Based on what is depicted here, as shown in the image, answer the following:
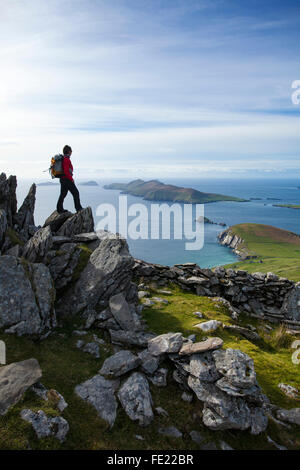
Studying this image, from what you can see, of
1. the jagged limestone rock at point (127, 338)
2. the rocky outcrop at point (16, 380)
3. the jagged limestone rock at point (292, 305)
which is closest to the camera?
the rocky outcrop at point (16, 380)

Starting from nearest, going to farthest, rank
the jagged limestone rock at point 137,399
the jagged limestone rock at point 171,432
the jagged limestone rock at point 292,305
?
the jagged limestone rock at point 171,432 < the jagged limestone rock at point 137,399 < the jagged limestone rock at point 292,305

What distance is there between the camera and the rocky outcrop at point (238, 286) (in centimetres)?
1916

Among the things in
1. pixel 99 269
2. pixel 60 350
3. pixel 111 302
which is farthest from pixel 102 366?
pixel 99 269

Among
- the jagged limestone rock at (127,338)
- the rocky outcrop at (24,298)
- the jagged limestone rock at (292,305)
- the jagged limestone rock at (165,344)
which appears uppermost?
the rocky outcrop at (24,298)

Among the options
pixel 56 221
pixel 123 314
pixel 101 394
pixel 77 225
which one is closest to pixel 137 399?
pixel 101 394

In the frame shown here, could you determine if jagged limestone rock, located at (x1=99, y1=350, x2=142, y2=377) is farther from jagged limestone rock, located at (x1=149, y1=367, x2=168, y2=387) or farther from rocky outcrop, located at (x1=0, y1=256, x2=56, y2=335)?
rocky outcrop, located at (x1=0, y1=256, x2=56, y2=335)

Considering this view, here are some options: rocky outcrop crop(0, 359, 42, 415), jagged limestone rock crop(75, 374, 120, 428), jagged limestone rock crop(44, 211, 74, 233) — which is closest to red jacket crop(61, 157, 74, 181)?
jagged limestone rock crop(44, 211, 74, 233)

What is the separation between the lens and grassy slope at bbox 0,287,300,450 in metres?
6.93

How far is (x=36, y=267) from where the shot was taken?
12.0 metres

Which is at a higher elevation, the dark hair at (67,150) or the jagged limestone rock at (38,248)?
the dark hair at (67,150)

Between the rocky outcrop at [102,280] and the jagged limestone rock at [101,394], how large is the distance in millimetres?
4323

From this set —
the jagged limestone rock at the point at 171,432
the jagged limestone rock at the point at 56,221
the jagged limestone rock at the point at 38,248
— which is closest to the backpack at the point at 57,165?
the jagged limestone rock at the point at 56,221

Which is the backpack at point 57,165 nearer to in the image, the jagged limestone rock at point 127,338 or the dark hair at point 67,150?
the dark hair at point 67,150
